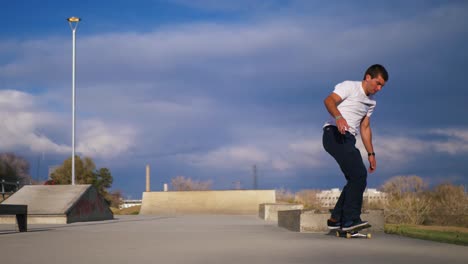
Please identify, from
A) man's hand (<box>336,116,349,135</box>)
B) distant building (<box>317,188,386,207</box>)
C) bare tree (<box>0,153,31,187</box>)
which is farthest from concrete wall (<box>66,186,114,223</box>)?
bare tree (<box>0,153,31,187</box>)

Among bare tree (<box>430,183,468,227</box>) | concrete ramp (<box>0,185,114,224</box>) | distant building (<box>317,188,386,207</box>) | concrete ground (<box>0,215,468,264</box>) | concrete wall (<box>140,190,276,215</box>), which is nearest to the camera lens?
concrete ground (<box>0,215,468,264</box>)

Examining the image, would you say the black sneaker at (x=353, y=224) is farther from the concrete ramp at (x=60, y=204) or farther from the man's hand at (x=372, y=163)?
the concrete ramp at (x=60, y=204)

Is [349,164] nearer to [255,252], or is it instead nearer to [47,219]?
[255,252]

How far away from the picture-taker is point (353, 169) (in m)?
7.75

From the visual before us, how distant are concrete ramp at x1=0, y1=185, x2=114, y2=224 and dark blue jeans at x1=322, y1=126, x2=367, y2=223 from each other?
11.3 meters

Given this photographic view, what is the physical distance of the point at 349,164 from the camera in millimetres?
7746

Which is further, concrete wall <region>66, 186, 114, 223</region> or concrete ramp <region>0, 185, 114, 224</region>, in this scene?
concrete wall <region>66, 186, 114, 223</region>

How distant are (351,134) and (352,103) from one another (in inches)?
16.4

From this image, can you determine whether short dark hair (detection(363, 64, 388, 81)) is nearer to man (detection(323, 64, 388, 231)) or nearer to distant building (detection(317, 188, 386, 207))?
man (detection(323, 64, 388, 231))

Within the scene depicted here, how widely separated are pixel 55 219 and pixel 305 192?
55.0ft

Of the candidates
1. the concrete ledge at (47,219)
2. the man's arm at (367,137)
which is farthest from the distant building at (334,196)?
the man's arm at (367,137)

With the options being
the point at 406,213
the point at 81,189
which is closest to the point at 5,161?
the point at 81,189

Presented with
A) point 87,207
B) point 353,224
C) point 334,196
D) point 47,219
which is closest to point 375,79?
point 353,224

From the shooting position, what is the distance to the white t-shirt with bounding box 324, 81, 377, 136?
25.7ft
